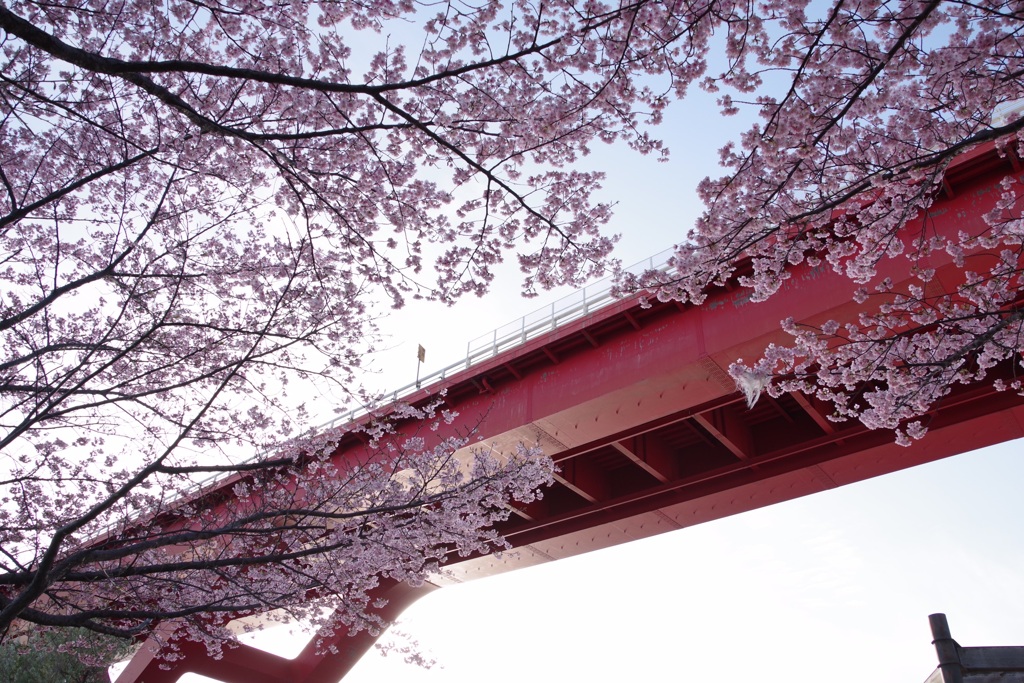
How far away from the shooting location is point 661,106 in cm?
705

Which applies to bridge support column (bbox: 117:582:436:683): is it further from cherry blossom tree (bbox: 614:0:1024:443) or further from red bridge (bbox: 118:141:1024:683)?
cherry blossom tree (bbox: 614:0:1024:443)

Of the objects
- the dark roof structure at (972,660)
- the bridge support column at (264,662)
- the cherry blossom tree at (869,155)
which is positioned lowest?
the dark roof structure at (972,660)

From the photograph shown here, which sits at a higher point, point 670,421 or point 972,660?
point 670,421

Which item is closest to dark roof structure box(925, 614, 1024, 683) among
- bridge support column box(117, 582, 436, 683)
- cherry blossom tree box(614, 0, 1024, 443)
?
cherry blossom tree box(614, 0, 1024, 443)

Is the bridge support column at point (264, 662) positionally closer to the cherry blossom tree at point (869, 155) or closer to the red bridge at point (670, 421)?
the red bridge at point (670, 421)

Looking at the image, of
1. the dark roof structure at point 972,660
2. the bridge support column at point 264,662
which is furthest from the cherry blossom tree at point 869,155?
the bridge support column at point 264,662

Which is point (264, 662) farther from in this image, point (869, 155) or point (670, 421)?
point (869, 155)

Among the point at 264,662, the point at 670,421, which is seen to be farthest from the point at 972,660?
the point at 264,662

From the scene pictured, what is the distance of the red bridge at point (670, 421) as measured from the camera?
1055 cm

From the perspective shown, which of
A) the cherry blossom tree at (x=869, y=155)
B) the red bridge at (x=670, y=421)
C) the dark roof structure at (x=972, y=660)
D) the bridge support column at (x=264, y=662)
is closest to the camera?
the cherry blossom tree at (x=869, y=155)

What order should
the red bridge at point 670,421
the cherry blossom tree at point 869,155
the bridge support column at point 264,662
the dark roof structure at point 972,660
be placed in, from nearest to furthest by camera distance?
1. the cherry blossom tree at point 869,155
2. the dark roof structure at point 972,660
3. the red bridge at point 670,421
4. the bridge support column at point 264,662

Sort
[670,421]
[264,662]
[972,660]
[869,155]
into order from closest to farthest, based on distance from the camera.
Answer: [869,155], [972,660], [670,421], [264,662]

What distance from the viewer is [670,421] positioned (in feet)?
40.5

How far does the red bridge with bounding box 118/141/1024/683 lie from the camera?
10555mm
